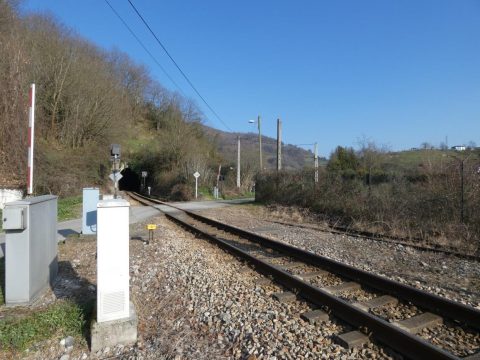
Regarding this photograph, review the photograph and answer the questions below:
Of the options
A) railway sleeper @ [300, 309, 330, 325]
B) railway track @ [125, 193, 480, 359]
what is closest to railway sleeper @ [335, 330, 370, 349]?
railway track @ [125, 193, 480, 359]

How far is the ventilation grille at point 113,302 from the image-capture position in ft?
14.0

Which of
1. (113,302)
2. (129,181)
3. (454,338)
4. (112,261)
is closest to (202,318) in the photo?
(113,302)

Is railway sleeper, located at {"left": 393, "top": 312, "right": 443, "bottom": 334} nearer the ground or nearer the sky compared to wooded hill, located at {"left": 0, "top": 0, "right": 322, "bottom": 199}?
nearer the ground

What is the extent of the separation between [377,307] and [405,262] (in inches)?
136

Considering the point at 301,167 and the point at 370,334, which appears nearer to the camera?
the point at 370,334

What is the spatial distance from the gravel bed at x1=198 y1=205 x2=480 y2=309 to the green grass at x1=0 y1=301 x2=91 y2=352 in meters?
5.17

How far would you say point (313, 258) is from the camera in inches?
320

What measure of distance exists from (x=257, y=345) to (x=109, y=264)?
186 cm

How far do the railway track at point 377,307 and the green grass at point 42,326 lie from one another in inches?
107

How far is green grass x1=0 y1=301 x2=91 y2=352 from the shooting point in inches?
165

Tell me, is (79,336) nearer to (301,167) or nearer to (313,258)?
(313,258)

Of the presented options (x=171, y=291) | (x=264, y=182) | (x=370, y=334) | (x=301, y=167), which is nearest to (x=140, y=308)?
(x=171, y=291)

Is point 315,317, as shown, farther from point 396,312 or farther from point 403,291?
point 403,291

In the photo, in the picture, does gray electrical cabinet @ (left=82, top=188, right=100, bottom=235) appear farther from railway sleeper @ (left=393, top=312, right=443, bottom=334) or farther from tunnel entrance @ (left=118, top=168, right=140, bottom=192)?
tunnel entrance @ (left=118, top=168, right=140, bottom=192)
